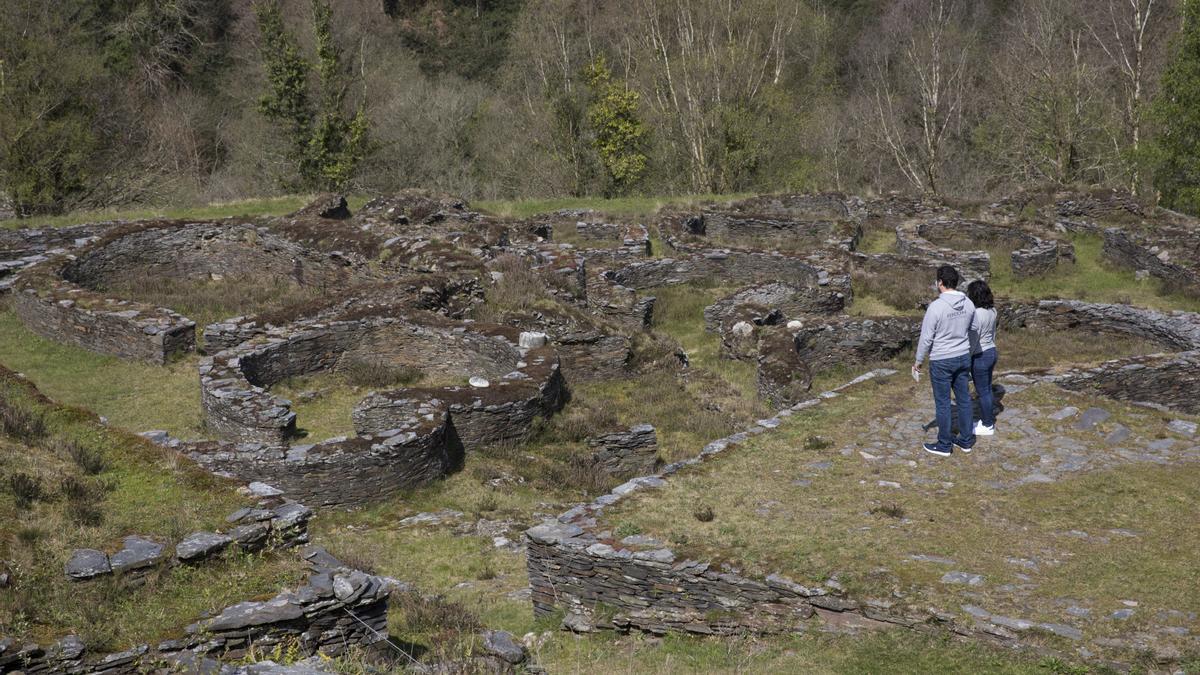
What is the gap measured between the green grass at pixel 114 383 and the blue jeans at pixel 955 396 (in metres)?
10.9

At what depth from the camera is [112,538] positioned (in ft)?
27.5

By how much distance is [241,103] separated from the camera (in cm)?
5453

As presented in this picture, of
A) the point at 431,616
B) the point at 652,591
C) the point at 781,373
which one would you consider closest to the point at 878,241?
the point at 781,373

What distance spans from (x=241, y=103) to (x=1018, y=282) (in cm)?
4345

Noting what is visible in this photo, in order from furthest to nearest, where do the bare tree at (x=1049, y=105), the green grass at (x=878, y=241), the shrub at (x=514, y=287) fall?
the bare tree at (x=1049, y=105) < the green grass at (x=878, y=241) < the shrub at (x=514, y=287)

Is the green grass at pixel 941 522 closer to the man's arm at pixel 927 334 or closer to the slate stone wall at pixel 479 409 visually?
the man's arm at pixel 927 334

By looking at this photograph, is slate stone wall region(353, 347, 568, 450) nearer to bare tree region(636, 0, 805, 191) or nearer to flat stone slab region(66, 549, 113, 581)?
flat stone slab region(66, 549, 113, 581)

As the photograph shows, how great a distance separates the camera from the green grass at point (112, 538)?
7305mm

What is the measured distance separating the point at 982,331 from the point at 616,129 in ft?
106

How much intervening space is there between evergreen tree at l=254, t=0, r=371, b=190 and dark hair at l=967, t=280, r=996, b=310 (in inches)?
1402

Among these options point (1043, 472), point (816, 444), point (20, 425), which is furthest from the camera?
point (816, 444)

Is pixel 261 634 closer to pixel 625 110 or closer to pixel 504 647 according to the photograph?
pixel 504 647

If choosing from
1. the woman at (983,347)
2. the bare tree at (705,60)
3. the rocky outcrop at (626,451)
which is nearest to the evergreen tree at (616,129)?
the bare tree at (705,60)

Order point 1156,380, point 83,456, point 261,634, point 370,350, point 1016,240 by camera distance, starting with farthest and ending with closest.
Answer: point 1016,240
point 370,350
point 1156,380
point 83,456
point 261,634
